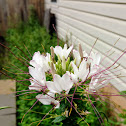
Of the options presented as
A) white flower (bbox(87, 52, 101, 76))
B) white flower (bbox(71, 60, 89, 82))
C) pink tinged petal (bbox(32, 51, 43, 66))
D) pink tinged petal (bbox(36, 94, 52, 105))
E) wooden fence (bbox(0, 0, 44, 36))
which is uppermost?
wooden fence (bbox(0, 0, 44, 36))

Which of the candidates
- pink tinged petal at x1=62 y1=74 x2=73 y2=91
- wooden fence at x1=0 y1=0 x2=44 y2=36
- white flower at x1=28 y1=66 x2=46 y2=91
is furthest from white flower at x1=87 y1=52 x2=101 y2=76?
wooden fence at x1=0 y1=0 x2=44 y2=36

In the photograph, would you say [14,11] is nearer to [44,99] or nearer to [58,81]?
[44,99]

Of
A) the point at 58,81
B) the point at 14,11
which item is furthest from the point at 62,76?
the point at 14,11

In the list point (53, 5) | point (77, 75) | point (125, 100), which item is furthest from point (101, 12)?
point (53, 5)

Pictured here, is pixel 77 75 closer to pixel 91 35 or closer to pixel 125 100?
pixel 125 100

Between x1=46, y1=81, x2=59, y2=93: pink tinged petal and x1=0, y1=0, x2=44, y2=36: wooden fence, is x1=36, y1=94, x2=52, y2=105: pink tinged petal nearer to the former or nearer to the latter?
x1=46, y1=81, x2=59, y2=93: pink tinged petal

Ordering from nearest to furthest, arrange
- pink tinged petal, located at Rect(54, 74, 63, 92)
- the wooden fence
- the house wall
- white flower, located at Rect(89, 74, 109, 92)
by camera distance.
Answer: pink tinged petal, located at Rect(54, 74, 63, 92) → white flower, located at Rect(89, 74, 109, 92) → the house wall → the wooden fence

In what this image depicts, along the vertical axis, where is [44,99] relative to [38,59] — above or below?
below
